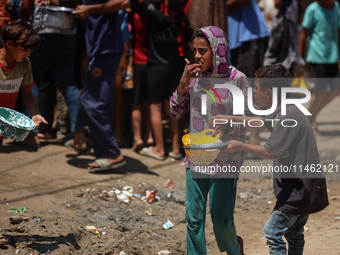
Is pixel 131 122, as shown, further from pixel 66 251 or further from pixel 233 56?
pixel 66 251

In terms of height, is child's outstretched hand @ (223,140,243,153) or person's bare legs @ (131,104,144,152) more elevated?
child's outstretched hand @ (223,140,243,153)

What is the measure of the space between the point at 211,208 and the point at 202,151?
0.43m

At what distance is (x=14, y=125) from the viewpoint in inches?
161

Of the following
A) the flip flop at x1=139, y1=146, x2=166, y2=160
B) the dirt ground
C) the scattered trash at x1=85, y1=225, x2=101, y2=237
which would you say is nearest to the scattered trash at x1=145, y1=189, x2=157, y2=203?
the dirt ground

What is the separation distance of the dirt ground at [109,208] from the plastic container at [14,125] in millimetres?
910

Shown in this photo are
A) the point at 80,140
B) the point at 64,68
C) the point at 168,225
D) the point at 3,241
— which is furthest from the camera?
the point at 80,140

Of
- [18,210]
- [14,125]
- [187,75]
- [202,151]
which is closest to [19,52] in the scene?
[14,125]

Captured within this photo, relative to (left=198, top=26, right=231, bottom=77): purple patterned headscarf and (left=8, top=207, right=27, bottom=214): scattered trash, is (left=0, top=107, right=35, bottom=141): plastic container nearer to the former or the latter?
(left=8, top=207, right=27, bottom=214): scattered trash

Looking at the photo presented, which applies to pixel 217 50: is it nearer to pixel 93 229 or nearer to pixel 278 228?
pixel 278 228

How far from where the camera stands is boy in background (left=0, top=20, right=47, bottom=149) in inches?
171

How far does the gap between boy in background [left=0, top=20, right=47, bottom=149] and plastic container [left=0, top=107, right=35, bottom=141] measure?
11 cm

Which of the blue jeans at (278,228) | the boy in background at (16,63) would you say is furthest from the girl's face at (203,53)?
the boy in background at (16,63)

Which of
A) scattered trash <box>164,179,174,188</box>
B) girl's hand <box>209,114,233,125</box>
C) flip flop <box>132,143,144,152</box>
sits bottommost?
scattered trash <box>164,179,174,188</box>

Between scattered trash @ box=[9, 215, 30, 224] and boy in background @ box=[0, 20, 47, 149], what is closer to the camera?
boy in background @ box=[0, 20, 47, 149]
